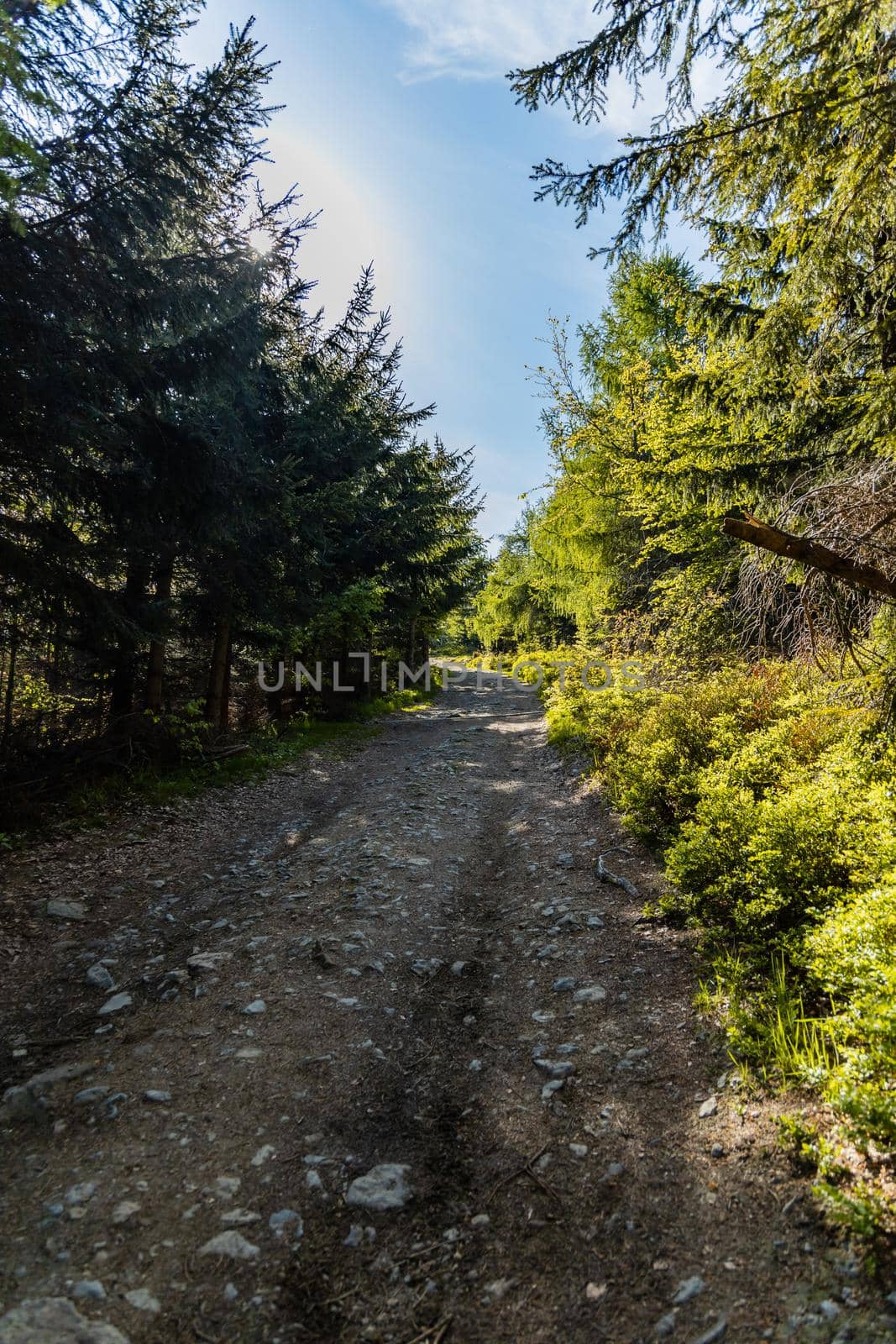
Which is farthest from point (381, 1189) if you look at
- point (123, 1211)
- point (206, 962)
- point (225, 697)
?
point (225, 697)

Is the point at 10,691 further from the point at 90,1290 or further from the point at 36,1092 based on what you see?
the point at 90,1290

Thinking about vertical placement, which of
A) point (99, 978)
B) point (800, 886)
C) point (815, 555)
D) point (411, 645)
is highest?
point (815, 555)

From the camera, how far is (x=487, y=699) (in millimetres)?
27188

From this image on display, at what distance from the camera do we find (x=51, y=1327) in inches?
80.6

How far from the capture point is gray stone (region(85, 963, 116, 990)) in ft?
14.8

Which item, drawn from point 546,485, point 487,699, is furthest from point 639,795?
point 487,699

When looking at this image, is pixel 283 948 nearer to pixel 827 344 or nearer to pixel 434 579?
pixel 827 344

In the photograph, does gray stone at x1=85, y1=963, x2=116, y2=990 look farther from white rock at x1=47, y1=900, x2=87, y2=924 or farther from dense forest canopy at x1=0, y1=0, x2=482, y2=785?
dense forest canopy at x1=0, y1=0, x2=482, y2=785

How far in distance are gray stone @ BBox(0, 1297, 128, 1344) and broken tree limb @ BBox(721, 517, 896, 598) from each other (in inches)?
202

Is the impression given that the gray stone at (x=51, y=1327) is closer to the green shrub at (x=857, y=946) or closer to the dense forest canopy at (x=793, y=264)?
the green shrub at (x=857, y=946)

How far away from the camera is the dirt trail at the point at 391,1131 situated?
2184 millimetres

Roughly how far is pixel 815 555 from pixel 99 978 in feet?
20.7

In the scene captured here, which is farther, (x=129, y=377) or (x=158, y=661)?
(x=158, y=661)

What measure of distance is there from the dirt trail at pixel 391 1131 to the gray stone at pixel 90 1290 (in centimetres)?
2
